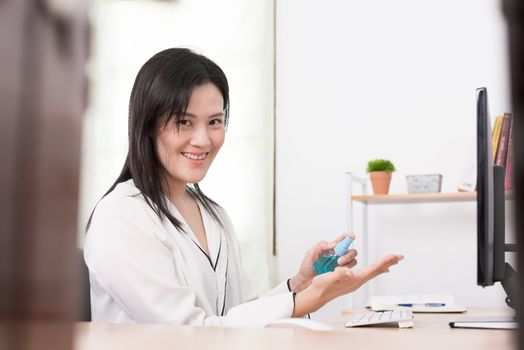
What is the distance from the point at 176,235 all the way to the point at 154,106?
0.33 meters

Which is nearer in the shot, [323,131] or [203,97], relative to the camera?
[203,97]

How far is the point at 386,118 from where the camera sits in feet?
8.48

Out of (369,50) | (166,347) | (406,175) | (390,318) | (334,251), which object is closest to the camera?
(166,347)

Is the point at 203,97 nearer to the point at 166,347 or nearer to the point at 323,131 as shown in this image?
the point at 166,347

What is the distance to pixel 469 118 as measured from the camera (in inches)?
95.7

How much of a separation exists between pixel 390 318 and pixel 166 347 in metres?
0.75

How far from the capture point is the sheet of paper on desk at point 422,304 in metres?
1.48

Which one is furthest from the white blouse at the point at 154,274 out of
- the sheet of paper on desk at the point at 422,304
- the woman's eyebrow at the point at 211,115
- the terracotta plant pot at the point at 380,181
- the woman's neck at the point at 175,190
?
the terracotta plant pot at the point at 380,181

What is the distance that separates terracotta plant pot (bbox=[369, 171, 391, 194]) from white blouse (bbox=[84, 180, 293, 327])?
1037 millimetres

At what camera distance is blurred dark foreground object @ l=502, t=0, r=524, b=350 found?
0.24ft

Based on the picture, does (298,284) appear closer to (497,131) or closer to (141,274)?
(141,274)

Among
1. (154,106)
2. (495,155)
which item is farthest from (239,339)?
(495,155)

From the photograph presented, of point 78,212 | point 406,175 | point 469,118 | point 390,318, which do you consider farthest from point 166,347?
point 469,118

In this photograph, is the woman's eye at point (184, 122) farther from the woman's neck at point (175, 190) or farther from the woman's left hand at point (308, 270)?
the woman's left hand at point (308, 270)
